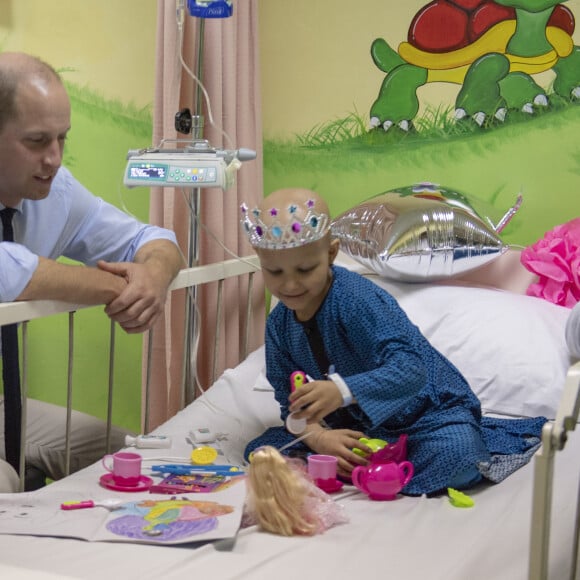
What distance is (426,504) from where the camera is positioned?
1808 mm

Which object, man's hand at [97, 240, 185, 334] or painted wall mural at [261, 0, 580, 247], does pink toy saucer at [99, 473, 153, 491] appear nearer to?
Answer: man's hand at [97, 240, 185, 334]

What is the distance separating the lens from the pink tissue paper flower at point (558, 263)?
2.52 m

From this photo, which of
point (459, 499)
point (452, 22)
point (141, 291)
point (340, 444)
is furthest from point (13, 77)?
point (452, 22)

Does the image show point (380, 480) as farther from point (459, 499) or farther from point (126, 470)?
point (126, 470)

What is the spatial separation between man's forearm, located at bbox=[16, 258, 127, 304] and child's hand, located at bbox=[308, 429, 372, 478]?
0.54m

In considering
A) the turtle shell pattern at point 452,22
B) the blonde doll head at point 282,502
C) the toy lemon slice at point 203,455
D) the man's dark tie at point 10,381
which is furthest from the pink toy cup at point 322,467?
the turtle shell pattern at point 452,22

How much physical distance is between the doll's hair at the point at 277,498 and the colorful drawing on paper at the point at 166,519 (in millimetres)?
72

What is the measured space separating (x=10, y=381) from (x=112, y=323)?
259 millimetres

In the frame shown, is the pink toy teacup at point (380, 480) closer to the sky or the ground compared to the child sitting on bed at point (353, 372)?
closer to the ground

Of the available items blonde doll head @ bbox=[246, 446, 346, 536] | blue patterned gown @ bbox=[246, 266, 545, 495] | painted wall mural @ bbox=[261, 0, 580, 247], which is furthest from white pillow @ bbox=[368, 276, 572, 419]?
blonde doll head @ bbox=[246, 446, 346, 536]

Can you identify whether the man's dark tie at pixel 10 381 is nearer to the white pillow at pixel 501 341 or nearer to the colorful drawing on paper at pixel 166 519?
the colorful drawing on paper at pixel 166 519

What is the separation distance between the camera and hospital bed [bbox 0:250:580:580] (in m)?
1.42

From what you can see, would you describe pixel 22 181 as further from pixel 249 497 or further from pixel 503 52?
pixel 503 52

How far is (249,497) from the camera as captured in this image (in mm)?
1683
